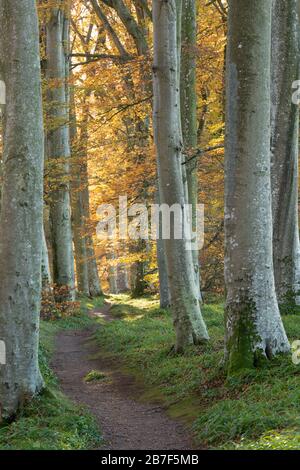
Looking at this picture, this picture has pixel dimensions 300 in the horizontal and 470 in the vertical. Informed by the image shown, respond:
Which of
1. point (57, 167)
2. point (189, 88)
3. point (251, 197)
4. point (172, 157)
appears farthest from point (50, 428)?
point (57, 167)

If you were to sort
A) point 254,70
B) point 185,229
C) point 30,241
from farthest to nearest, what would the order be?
point 185,229, point 254,70, point 30,241

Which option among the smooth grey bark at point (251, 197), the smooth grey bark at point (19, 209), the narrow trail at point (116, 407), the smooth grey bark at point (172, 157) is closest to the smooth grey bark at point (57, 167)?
the narrow trail at point (116, 407)

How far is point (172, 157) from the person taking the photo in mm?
9906

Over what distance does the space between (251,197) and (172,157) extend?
9.41ft

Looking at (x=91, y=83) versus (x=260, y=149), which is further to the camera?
(x=91, y=83)

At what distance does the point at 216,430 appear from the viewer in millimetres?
6117

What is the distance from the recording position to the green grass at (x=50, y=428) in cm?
561

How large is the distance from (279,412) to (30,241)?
11.1 feet

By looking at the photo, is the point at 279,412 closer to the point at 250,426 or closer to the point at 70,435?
the point at 250,426

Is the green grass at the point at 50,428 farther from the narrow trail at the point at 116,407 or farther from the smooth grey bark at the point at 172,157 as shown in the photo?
the smooth grey bark at the point at 172,157

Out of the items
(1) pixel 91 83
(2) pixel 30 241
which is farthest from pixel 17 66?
(1) pixel 91 83

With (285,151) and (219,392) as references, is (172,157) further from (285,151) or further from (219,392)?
(219,392)

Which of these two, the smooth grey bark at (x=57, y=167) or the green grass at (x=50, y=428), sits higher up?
the smooth grey bark at (x=57, y=167)

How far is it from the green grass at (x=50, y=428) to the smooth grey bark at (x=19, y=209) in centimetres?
24
